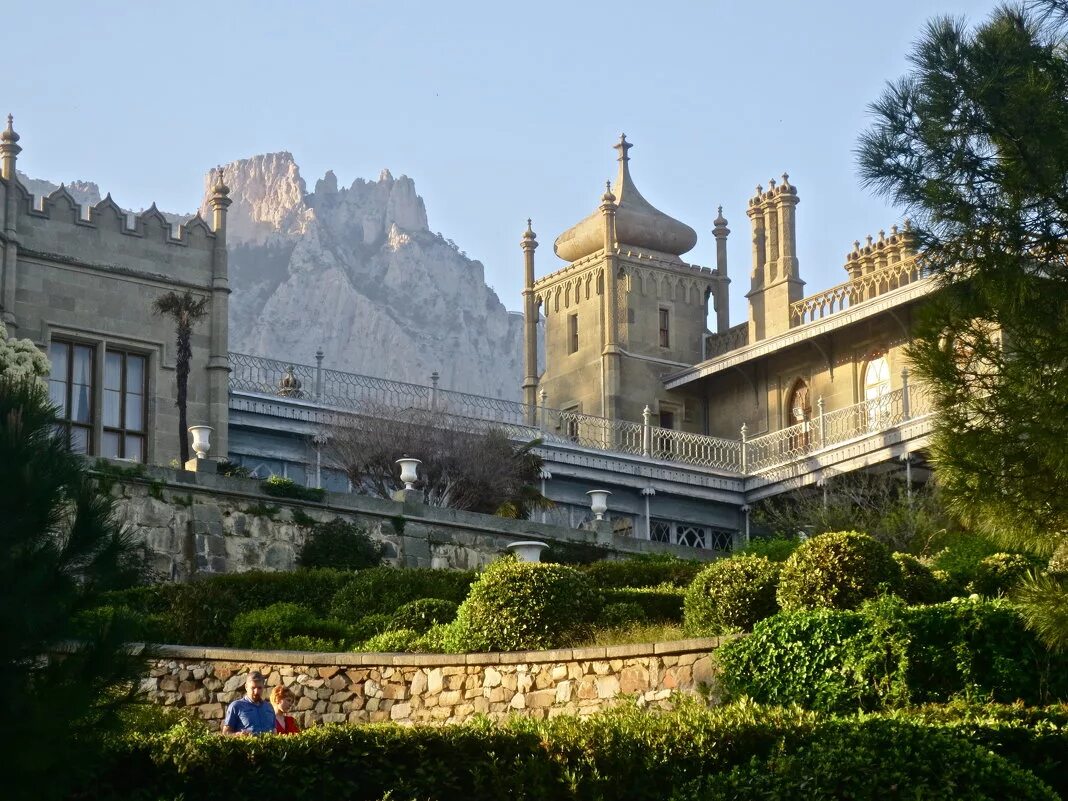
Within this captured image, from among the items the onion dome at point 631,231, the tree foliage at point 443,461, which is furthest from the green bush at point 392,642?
the onion dome at point 631,231

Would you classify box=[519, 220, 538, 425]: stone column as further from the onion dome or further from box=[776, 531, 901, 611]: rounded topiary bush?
box=[776, 531, 901, 611]: rounded topiary bush

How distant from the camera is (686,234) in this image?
4975cm

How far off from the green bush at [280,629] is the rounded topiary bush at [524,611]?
181 centimetres

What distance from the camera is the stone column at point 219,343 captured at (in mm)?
33156

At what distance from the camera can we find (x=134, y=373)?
32812 mm

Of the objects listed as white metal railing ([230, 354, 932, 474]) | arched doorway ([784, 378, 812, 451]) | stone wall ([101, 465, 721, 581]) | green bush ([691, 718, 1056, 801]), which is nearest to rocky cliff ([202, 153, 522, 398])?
arched doorway ([784, 378, 812, 451])

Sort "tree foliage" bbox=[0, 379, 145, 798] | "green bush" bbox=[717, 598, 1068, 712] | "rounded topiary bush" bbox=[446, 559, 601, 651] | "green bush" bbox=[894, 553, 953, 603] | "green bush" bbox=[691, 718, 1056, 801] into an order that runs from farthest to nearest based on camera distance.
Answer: "rounded topiary bush" bbox=[446, 559, 601, 651] → "green bush" bbox=[894, 553, 953, 603] → "green bush" bbox=[717, 598, 1068, 712] → "green bush" bbox=[691, 718, 1056, 801] → "tree foliage" bbox=[0, 379, 145, 798]

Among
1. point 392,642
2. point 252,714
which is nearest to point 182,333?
point 392,642

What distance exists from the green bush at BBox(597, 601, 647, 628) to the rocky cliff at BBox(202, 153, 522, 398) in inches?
3446

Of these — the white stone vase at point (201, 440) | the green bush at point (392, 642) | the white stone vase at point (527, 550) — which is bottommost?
the green bush at point (392, 642)

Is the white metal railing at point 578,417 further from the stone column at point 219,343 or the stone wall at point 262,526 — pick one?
the stone wall at point 262,526

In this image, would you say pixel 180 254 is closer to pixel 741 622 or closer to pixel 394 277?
pixel 741 622

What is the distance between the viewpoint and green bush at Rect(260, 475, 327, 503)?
92.1ft

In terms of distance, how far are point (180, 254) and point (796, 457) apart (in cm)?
1208
